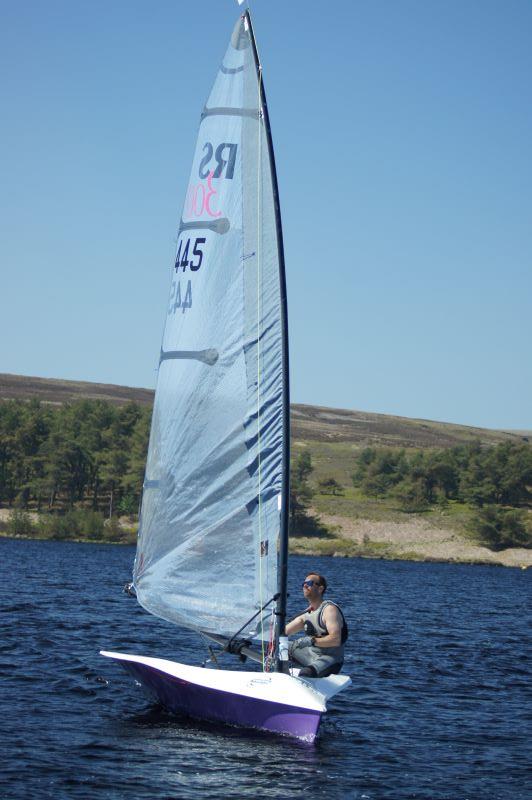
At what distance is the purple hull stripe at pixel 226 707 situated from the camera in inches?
712

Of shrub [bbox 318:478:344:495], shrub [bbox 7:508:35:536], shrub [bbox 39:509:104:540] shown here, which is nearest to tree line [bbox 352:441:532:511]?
shrub [bbox 318:478:344:495]

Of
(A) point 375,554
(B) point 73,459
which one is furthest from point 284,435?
(B) point 73,459

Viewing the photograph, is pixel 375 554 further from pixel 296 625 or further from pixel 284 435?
pixel 284 435

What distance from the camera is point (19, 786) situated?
1547 cm

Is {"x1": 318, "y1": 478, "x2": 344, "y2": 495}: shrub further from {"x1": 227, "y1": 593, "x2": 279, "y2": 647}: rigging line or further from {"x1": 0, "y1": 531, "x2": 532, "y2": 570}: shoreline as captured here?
{"x1": 227, "y1": 593, "x2": 279, "y2": 647}: rigging line

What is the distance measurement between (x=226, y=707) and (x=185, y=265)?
847 centimetres

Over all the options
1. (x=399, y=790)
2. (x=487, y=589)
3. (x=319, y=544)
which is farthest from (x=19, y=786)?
(x=319, y=544)

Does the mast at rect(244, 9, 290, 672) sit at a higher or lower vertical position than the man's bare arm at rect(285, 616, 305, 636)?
higher

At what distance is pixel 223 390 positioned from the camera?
2009 centimetres

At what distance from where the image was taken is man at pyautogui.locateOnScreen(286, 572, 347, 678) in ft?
63.2

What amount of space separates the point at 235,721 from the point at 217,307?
7608mm

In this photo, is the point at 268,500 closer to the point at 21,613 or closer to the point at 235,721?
the point at 235,721

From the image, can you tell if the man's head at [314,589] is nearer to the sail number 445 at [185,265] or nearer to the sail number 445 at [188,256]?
the sail number 445 at [185,265]

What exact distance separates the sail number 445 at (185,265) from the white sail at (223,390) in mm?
27
